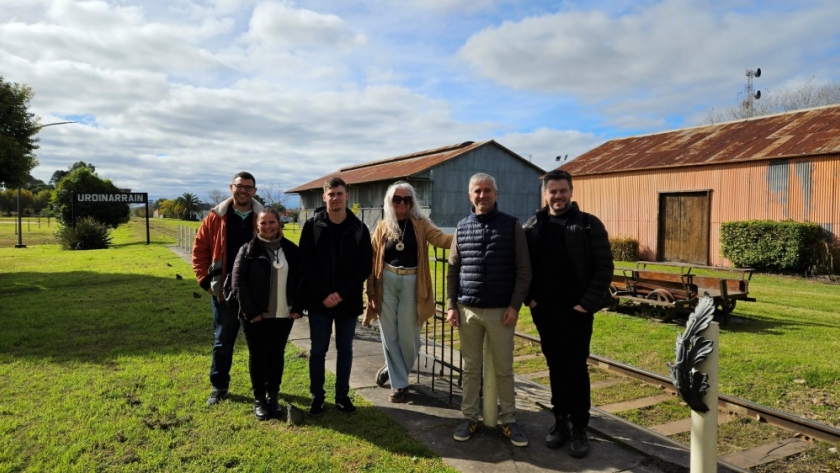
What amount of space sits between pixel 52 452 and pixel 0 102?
479 inches

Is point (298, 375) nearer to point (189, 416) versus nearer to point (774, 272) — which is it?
point (189, 416)

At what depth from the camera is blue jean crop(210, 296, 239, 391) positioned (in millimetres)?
4695

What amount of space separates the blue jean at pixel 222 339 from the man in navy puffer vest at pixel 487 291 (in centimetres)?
202

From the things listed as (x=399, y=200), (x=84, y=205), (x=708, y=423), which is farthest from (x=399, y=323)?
(x=84, y=205)

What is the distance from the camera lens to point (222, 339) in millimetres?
4719

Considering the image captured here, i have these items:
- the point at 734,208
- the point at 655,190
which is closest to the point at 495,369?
the point at 734,208

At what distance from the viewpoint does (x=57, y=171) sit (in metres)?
91.6

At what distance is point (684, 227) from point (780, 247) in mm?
4079

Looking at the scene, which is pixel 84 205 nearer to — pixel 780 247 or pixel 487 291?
pixel 780 247

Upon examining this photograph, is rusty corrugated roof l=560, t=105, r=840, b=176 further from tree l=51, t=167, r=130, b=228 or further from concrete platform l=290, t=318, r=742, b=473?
tree l=51, t=167, r=130, b=228

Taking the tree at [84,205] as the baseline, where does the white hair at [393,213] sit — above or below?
below

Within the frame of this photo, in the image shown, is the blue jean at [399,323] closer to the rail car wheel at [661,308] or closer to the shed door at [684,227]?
the rail car wheel at [661,308]

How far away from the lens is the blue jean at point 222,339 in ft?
15.4

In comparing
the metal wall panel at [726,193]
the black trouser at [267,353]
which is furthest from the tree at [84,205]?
the black trouser at [267,353]
